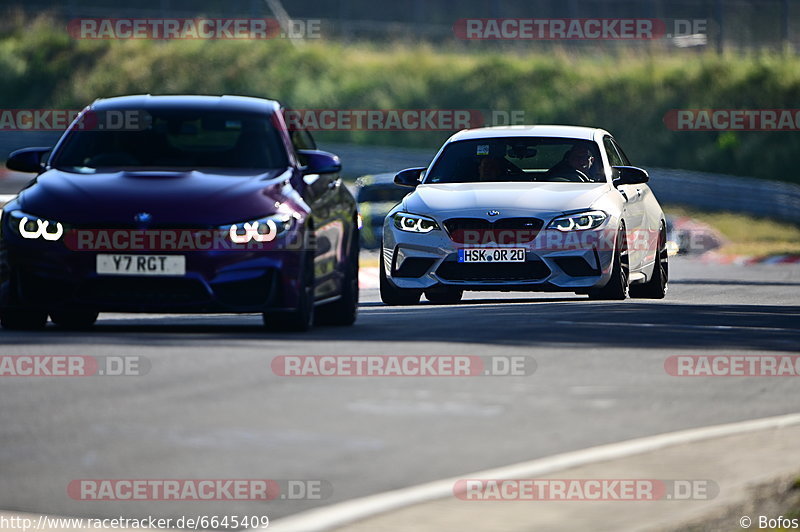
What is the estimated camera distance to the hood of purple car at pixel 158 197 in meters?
11.2

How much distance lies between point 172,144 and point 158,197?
1024mm

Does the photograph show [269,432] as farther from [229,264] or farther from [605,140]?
[605,140]

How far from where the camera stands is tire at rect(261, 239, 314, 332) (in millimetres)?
11453

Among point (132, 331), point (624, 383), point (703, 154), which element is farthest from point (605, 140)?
point (703, 154)

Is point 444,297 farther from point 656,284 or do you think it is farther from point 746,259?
point 746,259

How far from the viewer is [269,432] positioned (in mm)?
7586

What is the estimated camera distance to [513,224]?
15.3 metres
